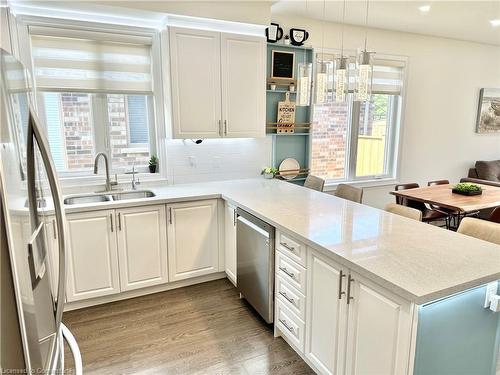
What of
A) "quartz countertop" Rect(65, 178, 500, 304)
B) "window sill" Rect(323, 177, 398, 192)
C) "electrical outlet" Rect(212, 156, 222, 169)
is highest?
"electrical outlet" Rect(212, 156, 222, 169)

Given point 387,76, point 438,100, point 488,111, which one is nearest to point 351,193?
point 387,76

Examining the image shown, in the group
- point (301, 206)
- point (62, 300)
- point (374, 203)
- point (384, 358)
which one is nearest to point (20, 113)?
point (62, 300)

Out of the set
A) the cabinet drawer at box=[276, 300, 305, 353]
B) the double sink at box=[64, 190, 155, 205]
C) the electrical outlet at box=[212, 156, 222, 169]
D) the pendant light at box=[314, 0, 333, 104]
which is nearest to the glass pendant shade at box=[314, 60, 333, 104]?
the pendant light at box=[314, 0, 333, 104]

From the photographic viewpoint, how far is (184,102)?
3225mm

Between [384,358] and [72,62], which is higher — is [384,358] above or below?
below

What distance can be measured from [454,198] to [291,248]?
251cm

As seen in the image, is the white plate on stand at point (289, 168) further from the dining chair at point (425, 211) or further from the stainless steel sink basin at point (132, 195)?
the stainless steel sink basin at point (132, 195)

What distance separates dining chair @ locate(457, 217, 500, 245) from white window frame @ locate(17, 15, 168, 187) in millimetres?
2744

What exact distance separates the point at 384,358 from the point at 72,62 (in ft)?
11.0

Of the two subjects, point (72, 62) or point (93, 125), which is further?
point (93, 125)

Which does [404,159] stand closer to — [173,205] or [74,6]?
[173,205]

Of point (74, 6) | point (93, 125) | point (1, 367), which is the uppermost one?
point (74, 6)

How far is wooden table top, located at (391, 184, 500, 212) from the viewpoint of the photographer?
3.39 m

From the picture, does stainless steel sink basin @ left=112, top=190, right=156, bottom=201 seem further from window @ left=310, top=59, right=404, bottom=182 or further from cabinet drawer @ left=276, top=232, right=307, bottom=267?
window @ left=310, top=59, right=404, bottom=182
